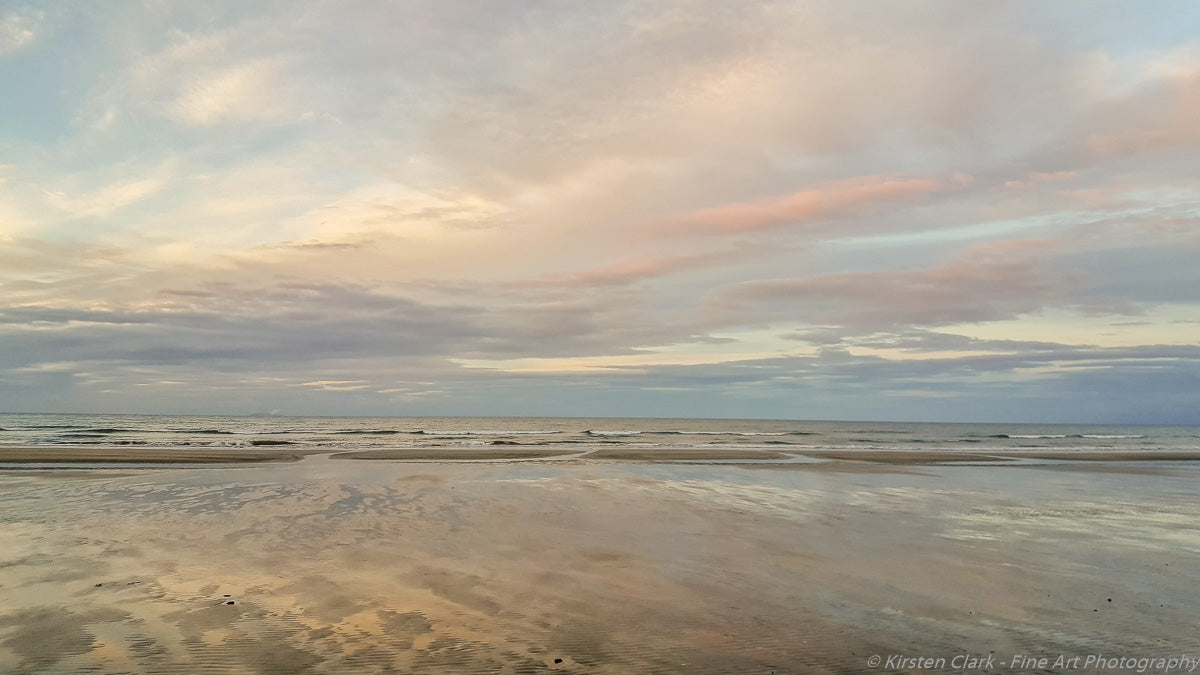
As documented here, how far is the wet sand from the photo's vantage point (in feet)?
22.0

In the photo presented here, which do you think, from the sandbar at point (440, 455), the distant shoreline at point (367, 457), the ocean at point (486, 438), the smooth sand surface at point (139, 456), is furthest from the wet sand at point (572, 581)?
the ocean at point (486, 438)

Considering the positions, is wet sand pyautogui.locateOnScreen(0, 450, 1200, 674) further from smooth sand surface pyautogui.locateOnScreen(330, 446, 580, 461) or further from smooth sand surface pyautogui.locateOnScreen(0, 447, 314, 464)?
smooth sand surface pyautogui.locateOnScreen(330, 446, 580, 461)

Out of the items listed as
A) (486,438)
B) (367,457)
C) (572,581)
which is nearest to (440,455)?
(367,457)

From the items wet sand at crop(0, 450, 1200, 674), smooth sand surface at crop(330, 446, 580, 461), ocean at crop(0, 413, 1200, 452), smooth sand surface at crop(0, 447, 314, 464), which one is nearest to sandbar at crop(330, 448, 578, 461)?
smooth sand surface at crop(330, 446, 580, 461)

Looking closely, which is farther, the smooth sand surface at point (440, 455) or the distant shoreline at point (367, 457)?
the smooth sand surface at point (440, 455)

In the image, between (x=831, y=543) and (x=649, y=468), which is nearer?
(x=831, y=543)

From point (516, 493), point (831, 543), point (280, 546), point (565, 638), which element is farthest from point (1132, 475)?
point (280, 546)

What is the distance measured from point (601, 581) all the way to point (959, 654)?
487 cm

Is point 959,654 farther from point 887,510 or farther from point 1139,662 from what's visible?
point 887,510

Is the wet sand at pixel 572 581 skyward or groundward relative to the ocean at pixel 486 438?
skyward

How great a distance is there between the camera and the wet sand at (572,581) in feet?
22.0

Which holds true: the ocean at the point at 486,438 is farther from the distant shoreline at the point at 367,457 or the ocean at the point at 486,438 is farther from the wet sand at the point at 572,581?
the wet sand at the point at 572,581

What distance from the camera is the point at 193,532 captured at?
12.9 meters

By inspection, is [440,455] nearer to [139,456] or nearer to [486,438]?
[139,456]
